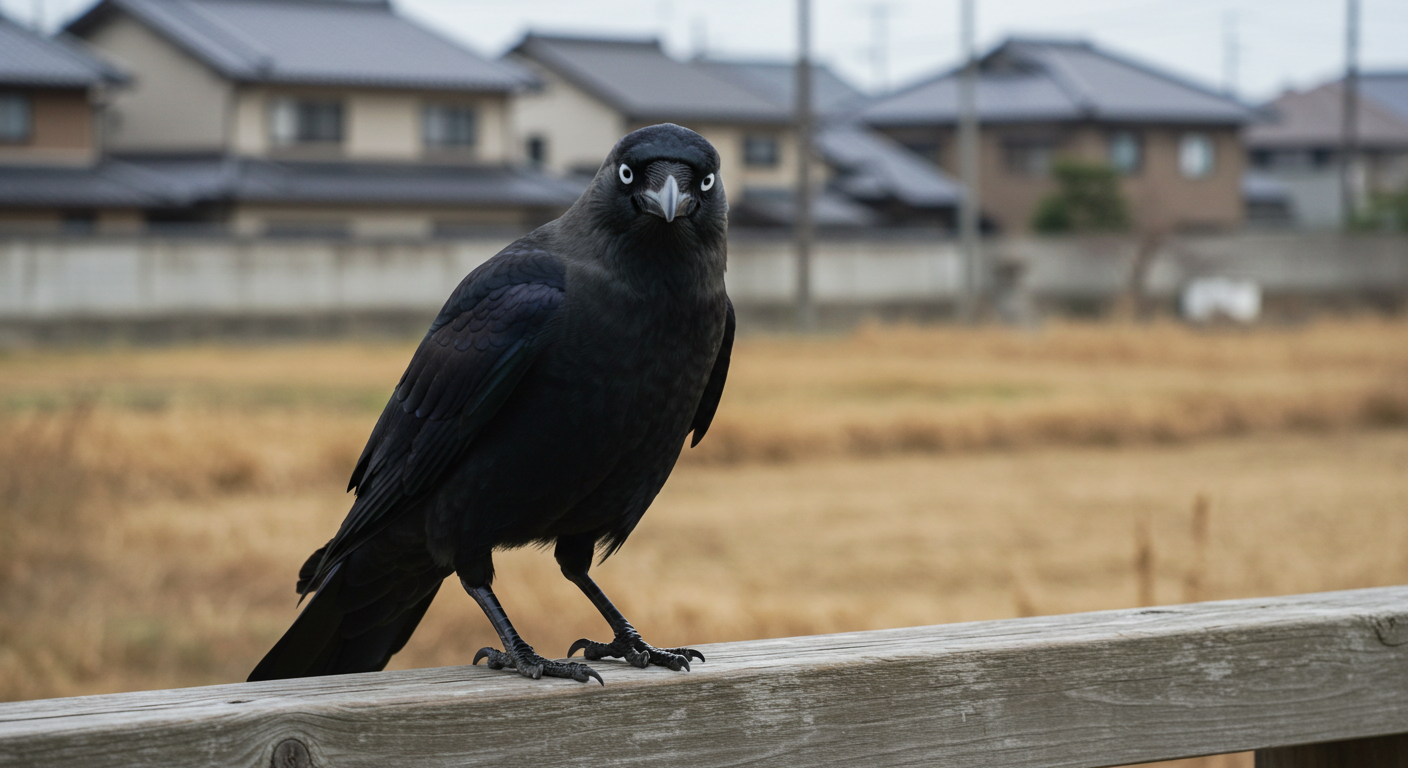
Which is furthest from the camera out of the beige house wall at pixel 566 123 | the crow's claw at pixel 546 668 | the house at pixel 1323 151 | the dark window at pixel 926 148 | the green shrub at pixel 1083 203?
the house at pixel 1323 151

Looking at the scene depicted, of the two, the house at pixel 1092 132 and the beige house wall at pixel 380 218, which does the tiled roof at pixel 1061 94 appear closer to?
the house at pixel 1092 132

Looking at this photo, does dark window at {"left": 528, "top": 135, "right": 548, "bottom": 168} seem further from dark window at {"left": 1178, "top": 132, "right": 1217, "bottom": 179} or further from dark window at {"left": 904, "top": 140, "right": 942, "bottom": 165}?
dark window at {"left": 1178, "top": 132, "right": 1217, "bottom": 179}

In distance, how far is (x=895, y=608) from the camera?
794 centimetres

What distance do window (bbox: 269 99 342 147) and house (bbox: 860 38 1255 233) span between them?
20856mm

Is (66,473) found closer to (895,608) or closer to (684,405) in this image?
(895,608)

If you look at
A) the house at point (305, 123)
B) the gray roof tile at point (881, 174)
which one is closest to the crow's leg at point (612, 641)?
the house at point (305, 123)

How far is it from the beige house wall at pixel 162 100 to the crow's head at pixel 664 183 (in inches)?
1189

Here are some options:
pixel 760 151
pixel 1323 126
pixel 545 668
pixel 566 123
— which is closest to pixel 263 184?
pixel 566 123

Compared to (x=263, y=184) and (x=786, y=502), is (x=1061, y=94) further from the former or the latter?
(x=786, y=502)

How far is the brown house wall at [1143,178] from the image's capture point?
136 ft

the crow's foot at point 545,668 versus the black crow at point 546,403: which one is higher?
the black crow at point 546,403

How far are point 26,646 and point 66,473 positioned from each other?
8.55 feet

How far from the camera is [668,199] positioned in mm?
1966

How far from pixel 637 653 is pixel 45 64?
29680mm
